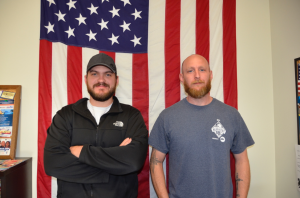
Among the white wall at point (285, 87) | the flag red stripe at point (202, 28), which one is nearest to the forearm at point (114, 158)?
the flag red stripe at point (202, 28)

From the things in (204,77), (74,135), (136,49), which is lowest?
(74,135)

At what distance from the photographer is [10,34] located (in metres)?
2.06

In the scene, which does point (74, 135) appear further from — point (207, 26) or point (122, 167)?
point (207, 26)

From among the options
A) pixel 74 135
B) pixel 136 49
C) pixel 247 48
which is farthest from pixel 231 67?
pixel 74 135

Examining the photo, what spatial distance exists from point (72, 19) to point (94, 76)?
81 cm

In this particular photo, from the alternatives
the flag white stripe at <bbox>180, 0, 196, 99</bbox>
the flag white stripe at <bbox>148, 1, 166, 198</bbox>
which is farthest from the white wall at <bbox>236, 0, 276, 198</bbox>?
the flag white stripe at <bbox>148, 1, 166, 198</bbox>

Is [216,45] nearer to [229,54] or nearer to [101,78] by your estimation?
[229,54]

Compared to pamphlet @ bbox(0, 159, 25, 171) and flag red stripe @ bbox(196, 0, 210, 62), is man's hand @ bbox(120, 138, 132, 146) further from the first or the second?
flag red stripe @ bbox(196, 0, 210, 62)

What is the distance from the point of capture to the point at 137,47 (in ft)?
7.01

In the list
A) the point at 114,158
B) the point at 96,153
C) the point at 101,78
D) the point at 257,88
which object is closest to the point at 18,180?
the point at 96,153

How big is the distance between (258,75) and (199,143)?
4.46 ft

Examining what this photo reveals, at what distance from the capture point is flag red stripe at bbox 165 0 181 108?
7.08 ft

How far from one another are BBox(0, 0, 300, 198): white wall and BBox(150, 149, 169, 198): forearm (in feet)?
4.12

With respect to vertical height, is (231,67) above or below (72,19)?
below
